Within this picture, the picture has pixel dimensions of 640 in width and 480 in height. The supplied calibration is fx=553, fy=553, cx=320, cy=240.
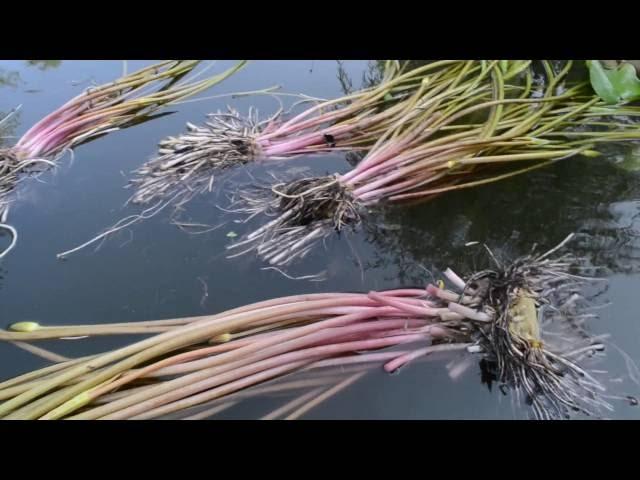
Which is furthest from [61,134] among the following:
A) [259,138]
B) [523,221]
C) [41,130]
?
[523,221]

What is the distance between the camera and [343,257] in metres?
1.47

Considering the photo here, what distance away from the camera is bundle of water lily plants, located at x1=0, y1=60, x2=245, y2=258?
5.95 feet

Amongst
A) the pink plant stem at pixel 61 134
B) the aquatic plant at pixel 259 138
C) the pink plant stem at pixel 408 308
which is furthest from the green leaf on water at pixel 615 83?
the pink plant stem at pixel 61 134

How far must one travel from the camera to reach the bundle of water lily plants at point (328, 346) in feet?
3.51

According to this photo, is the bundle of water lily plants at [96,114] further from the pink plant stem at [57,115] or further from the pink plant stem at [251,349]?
the pink plant stem at [251,349]

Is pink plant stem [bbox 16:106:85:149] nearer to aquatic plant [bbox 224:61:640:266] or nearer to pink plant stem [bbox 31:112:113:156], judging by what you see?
pink plant stem [bbox 31:112:113:156]

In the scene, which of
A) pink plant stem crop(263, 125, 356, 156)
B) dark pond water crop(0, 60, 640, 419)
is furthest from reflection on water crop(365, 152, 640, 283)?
pink plant stem crop(263, 125, 356, 156)

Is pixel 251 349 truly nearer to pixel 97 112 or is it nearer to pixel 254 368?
pixel 254 368

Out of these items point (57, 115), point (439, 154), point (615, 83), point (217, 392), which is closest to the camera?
point (217, 392)

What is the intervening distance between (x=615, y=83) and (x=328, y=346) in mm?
1407

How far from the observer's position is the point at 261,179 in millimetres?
1761

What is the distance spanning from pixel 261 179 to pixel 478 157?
0.67m

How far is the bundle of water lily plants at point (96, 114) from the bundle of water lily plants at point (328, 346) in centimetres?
75

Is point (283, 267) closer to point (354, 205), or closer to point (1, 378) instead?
point (354, 205)
